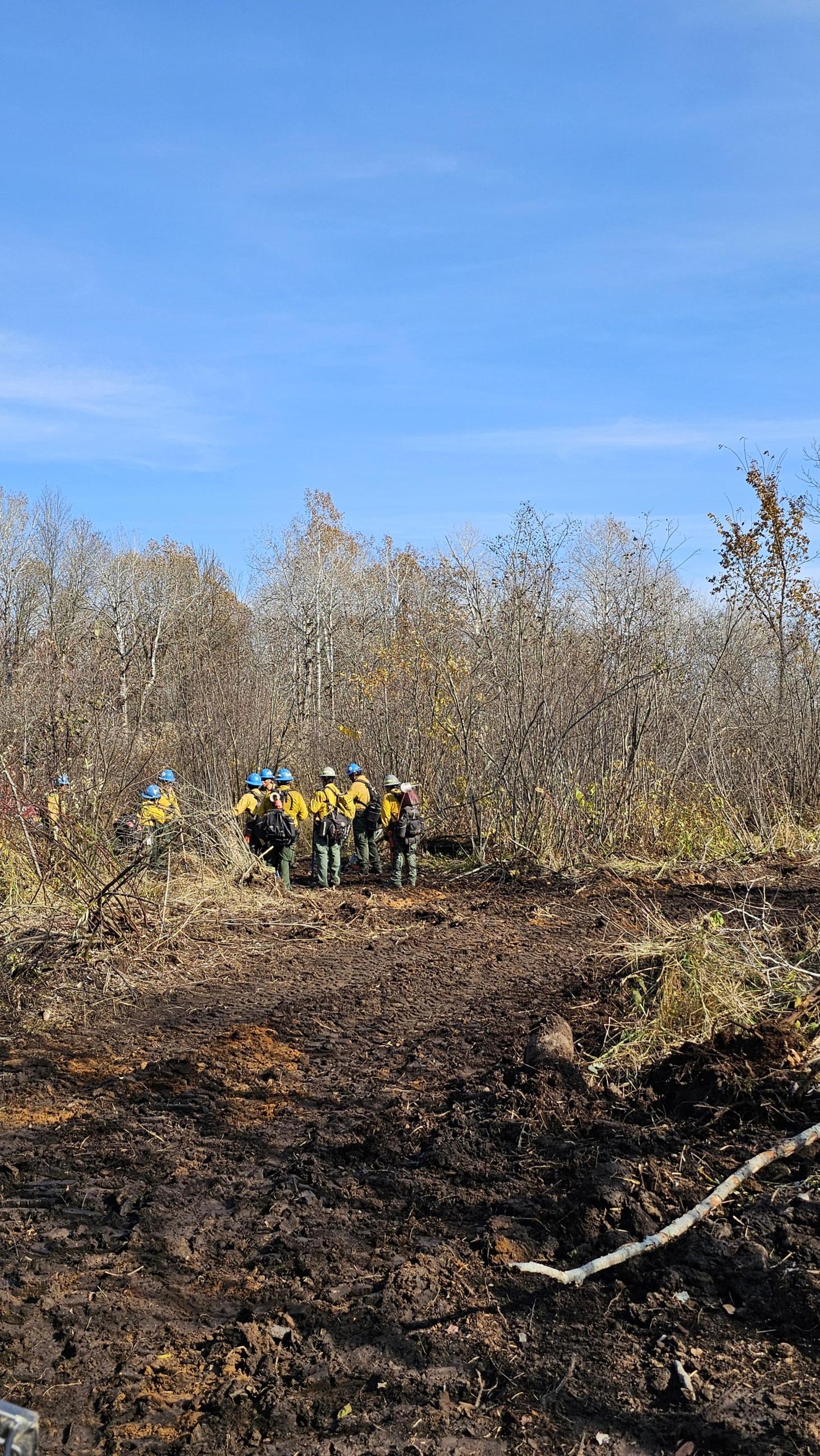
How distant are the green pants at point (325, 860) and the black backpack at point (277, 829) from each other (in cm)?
130

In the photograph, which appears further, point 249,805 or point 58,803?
point 249,805

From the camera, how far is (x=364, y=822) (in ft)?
56.0

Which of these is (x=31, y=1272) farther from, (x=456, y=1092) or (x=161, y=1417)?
(x=456, y=1092)

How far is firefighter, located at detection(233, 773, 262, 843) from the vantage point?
1425 centimetres

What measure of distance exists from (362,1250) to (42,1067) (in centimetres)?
340

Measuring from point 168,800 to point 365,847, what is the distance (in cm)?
599

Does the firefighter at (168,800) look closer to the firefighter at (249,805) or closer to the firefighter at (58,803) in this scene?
the firefighter at (249,805)

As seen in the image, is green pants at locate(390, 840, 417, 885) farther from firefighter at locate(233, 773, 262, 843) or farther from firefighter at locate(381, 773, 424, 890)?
firefighter at locate(233, 773, 262, 843)

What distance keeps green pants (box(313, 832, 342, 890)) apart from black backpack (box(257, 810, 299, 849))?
4.27ft

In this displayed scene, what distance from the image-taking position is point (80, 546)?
130 feet

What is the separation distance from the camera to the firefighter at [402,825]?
15.0m

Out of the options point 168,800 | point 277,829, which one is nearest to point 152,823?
point 168,800

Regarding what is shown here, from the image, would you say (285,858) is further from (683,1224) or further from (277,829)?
(683,1224)

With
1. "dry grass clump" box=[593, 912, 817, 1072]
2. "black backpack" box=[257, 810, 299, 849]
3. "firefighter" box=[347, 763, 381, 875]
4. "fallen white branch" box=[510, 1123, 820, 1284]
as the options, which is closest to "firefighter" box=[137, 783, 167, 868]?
"black backpack" box=[257, 810, 299, 849]
